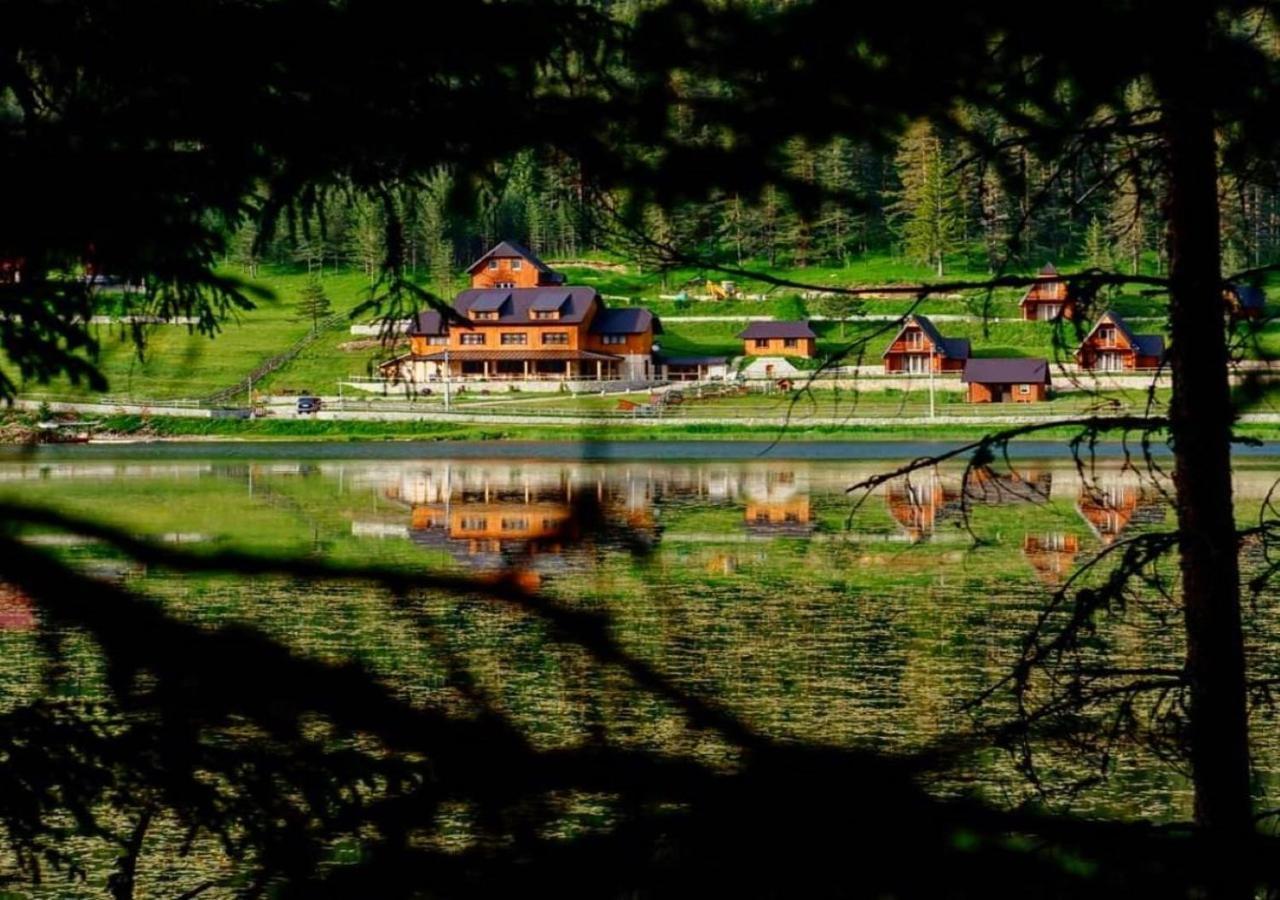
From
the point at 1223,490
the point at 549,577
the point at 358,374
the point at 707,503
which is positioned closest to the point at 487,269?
the point at 358,374

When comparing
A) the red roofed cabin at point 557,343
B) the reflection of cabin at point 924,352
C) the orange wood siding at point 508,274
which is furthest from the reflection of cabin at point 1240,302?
the orange wood siding at point 508,274

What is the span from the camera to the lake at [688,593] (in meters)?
12.6

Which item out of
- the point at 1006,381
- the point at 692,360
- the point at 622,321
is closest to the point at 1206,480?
the point at 1006,381

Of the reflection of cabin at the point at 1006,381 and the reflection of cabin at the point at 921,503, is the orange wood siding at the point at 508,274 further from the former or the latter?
the reflection of cabin at the point at 921,503

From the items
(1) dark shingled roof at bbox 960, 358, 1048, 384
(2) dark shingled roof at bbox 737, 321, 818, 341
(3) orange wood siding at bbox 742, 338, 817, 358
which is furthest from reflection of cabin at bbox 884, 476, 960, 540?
(2) dark shingled roof at bbox 737, 321, 818, 341

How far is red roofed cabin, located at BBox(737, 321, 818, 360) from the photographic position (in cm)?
9619

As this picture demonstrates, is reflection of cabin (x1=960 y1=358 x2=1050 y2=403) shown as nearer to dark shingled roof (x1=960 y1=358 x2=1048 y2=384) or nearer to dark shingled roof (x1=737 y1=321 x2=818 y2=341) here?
dark shingled roof (x1=960 y1=358 x2=1048 y2=384)

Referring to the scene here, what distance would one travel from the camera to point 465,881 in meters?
5.44

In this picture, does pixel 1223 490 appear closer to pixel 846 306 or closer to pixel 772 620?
pixel 772 620

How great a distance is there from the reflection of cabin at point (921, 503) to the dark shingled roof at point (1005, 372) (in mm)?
34544

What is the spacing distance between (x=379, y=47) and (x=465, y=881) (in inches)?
116

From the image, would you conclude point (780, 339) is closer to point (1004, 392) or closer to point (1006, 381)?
point (1004, 392)

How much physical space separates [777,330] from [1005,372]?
17.5m

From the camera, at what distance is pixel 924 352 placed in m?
92.2
